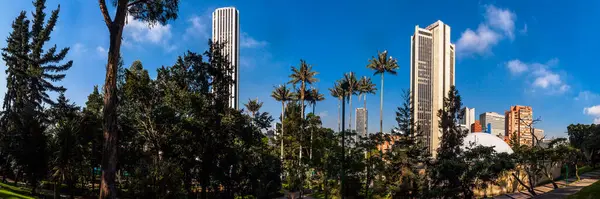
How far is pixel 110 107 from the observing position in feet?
39.1

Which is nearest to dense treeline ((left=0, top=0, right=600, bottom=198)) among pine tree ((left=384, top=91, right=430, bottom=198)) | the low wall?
pine tree ((left=384, top=91, right=430, bottom=198))

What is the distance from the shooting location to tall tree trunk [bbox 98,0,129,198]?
1173cm

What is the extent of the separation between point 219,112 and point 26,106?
23.5m

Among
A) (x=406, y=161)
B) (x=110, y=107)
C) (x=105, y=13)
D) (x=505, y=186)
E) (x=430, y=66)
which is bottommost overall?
(x=505, y=186)

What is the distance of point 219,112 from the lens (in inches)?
835

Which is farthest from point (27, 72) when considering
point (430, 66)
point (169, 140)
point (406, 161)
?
point (430, 66)

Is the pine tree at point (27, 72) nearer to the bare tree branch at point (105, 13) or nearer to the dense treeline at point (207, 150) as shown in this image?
the dense treeline at point (207, 150)

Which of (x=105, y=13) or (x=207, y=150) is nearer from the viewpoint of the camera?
(x=105, y=13)

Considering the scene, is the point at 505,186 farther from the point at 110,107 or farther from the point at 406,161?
the point at 110,107

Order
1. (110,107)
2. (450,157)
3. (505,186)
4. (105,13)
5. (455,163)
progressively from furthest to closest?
(505,186) → (450,157) → (455,163) → (105,13) → (110,107)

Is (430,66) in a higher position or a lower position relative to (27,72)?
higher

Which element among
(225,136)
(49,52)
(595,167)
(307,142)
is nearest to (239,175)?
(225,136)

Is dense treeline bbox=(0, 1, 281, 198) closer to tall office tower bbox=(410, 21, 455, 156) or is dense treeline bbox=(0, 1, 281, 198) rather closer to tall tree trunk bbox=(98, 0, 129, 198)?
tall tree trunk bbox=(98, 0, 129, 198)

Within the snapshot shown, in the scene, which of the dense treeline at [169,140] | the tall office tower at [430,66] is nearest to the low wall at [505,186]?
the dense treeline at [169,140]
